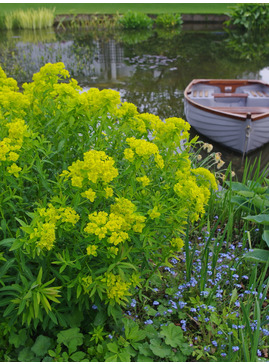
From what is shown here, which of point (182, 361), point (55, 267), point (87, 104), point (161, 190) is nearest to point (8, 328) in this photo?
point (55, 267)

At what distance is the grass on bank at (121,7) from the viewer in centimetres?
1978

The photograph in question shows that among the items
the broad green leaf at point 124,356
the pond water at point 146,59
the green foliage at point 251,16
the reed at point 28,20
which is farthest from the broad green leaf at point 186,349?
the reed at point 28,20

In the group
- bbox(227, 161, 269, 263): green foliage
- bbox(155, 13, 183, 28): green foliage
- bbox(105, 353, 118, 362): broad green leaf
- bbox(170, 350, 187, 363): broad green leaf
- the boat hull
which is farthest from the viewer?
bbox(155, 13, 183, 28): green foliage

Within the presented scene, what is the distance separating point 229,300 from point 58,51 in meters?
11.6

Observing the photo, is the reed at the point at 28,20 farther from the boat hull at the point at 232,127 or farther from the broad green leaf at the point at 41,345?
the broad green leaf at the point at 41,345

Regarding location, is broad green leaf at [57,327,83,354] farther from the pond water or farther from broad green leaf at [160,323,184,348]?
the pond water

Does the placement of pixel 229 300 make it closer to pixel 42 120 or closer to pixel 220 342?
pixel 220 342

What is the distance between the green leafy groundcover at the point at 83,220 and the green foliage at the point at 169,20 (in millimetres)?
16147

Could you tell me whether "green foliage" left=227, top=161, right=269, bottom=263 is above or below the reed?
below

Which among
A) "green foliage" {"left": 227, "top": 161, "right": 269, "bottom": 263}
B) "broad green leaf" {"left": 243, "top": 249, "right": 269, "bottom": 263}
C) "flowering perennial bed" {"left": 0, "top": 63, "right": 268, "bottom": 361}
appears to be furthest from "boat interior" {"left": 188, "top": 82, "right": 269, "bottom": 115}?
"flowering perennial bed" {"left": 0, "top": 63, "right": 268, "bottom": 361}

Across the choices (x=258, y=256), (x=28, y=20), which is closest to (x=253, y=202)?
(x=258, y=256)

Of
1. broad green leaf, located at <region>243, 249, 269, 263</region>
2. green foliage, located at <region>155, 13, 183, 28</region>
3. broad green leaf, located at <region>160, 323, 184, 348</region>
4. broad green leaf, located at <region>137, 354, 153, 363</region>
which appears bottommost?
broad green leaf, located at <region>137, 354, 153, 363</region>

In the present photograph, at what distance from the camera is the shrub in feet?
5.71

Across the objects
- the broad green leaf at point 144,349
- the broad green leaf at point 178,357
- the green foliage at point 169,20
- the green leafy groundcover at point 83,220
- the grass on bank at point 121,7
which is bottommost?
the broad green leaf at point 178,357
